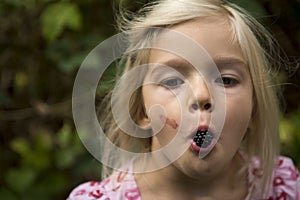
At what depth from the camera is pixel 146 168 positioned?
1421 millimetres

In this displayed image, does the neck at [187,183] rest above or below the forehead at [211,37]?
below

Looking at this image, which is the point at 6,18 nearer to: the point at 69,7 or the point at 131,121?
the point at 69,7

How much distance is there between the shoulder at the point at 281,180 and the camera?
4.87 ft

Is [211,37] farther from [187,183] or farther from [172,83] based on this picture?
[187,183]

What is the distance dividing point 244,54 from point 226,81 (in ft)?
0.21

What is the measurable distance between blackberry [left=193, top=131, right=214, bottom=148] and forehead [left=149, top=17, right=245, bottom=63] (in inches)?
4.4

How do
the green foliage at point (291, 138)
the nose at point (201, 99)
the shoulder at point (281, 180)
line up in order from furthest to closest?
1. the green foliage at point (291, 138)
2. the shoulder at point (281, 180)
3. the nose at point (201, 99)

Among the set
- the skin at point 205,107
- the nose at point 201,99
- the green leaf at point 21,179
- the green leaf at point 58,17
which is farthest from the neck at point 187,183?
the green leaf at point 21,179

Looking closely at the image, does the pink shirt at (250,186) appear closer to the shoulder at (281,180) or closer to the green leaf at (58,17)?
the shoulder at (281,180)

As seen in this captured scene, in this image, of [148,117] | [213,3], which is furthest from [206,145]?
[213,3]

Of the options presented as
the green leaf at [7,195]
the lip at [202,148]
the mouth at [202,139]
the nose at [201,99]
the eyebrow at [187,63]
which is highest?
the eyebrow at [187,63]

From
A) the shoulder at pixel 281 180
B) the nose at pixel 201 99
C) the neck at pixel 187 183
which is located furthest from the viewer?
the shoulder at pixel 281 180

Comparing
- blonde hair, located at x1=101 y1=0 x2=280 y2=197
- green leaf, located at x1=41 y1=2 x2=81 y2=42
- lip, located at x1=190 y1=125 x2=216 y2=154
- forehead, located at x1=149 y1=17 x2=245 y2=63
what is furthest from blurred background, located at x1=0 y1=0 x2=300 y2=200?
lip, located at x1=190 y1=125 x2=216 y2=154

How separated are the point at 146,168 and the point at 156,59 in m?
0.20
